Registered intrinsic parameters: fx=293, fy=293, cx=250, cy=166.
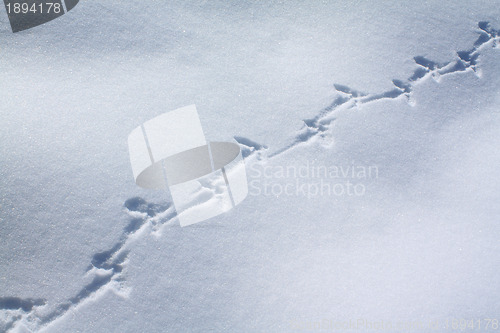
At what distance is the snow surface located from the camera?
1.08 meters

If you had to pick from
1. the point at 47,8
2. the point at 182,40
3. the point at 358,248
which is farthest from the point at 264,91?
the point at 47,8

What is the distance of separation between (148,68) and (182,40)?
0.67 ft

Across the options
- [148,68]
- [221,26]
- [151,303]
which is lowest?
[151,303]

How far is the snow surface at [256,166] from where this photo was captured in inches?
42.5

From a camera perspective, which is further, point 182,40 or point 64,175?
point 182,40

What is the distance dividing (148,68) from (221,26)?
391 millimetres

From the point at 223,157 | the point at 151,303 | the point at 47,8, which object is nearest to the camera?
the point at 151,303

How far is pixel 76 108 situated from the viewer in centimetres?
121

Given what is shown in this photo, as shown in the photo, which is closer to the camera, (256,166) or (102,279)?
(102,279)

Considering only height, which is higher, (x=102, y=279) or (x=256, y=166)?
(x=256, y=166)

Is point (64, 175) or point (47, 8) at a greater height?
point (47, 8)

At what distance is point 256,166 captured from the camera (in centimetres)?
119

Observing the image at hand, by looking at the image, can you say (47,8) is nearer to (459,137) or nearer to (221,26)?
(221,26)

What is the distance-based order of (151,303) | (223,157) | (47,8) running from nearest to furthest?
(151,303) < (223,157) < (47,8)
